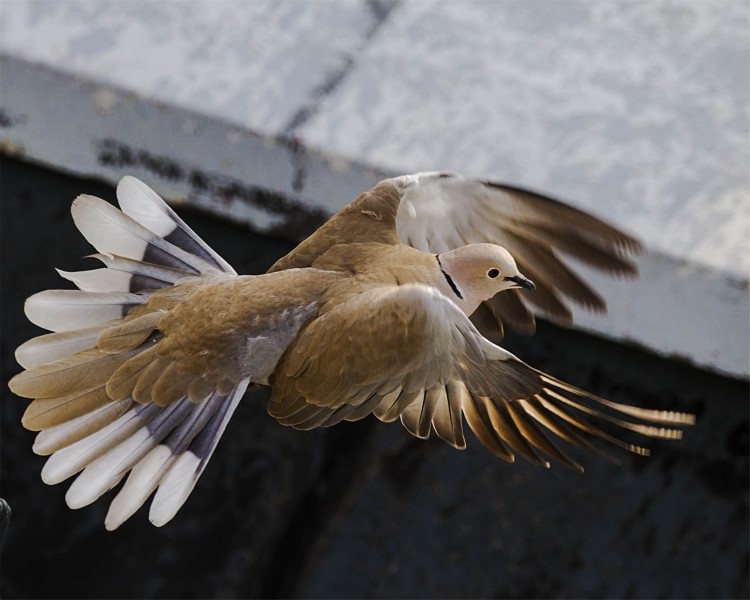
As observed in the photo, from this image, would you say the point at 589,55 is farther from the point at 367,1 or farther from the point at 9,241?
the point at 9,241

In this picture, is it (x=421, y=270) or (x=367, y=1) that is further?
(x=367, y=1)

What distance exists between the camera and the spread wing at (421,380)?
34.6 inches

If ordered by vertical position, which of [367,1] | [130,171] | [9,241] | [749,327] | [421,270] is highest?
[367,1]

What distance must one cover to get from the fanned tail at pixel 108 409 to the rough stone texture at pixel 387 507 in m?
0.30


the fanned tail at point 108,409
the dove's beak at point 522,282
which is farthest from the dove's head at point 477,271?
the fanned tail at point 108,409

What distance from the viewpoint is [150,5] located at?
1.42m

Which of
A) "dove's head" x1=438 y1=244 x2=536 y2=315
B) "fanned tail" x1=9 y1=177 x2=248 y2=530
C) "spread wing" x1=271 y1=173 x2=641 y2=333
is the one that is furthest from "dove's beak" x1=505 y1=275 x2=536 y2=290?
"fanned tail" x1=9 y1=177 x2=248 y2=530

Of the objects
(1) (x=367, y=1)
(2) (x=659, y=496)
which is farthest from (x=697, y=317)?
(1) (x=367, y=1)

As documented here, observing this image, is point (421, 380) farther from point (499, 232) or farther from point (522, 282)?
point (499, 232)

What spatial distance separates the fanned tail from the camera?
0.97 meters

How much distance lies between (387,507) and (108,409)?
1.54ft

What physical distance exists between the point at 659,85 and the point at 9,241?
2.69 feet

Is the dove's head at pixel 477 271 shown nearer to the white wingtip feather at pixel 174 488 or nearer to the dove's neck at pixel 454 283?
the dove's neck at pixel 454 283

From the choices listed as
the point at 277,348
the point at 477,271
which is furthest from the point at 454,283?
the point at 277,348
